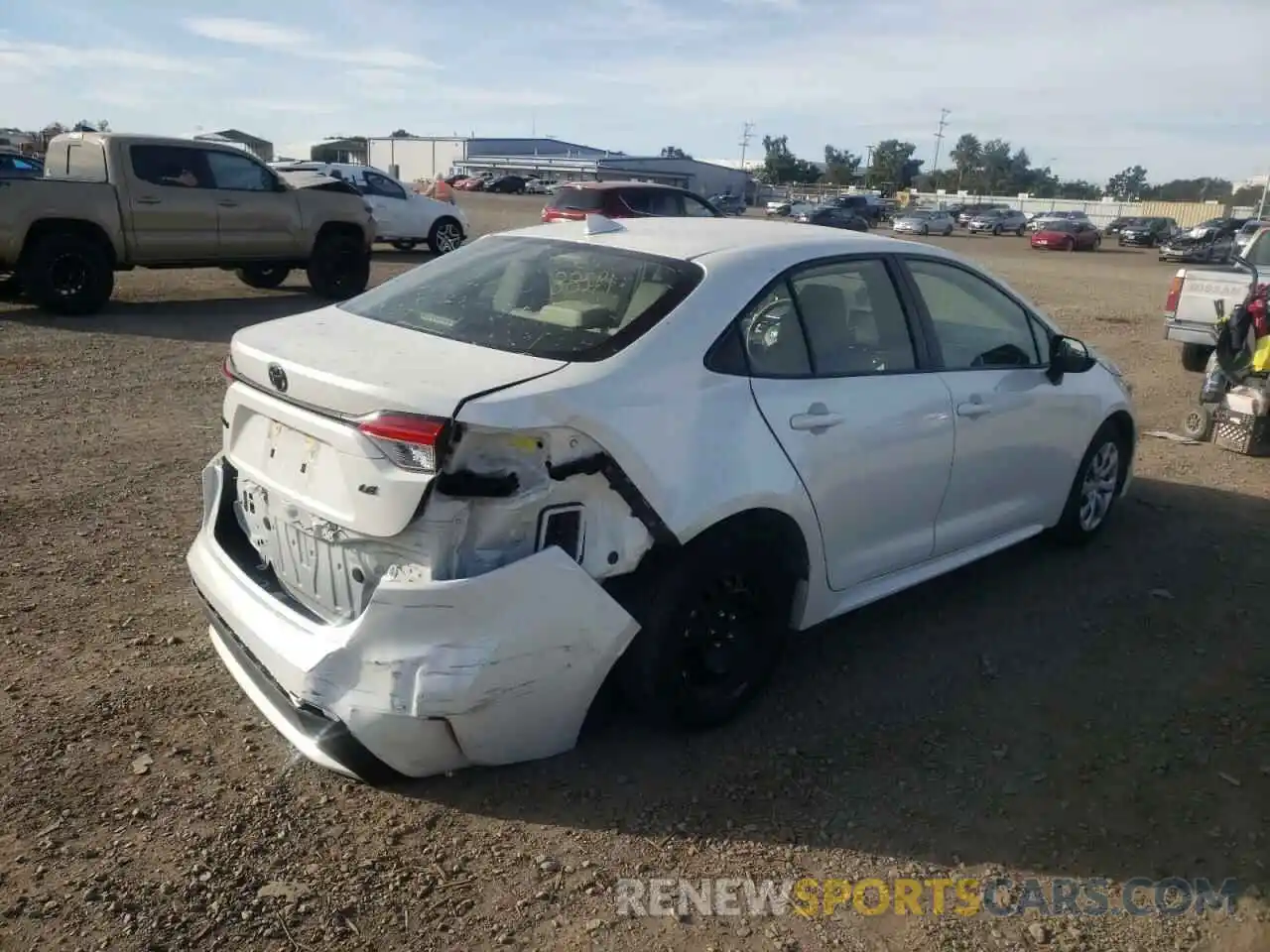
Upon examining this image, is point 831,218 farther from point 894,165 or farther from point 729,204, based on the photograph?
point 894,165

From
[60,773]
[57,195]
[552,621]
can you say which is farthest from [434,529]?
[57,195]

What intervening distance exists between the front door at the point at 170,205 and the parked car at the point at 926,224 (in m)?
37.8

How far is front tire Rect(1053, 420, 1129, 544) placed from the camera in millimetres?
5277

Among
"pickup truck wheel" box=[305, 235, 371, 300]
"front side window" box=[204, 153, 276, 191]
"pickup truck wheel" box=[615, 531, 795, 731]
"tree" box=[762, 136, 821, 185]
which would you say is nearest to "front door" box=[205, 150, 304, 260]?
"front side window" box=[204, 153, 276, 191]

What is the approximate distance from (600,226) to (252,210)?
993 centimetres

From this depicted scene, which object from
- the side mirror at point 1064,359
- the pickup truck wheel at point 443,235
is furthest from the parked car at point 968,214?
the side mirror at point 1064,359

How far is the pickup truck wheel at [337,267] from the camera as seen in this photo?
1351 centimetres

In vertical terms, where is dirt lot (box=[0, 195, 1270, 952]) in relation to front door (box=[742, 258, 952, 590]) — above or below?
below

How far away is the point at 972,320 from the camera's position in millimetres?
4656

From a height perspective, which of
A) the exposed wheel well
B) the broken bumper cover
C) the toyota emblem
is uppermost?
the toyota emblem

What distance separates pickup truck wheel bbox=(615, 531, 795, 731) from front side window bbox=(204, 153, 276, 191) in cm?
1098

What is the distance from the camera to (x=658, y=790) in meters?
3.29

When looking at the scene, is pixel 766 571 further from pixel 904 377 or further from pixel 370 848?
pixel 370 848

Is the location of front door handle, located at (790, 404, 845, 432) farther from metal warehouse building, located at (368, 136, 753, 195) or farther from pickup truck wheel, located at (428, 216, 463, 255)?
metal warehouse building, located at (368, 136, 753, 195)
